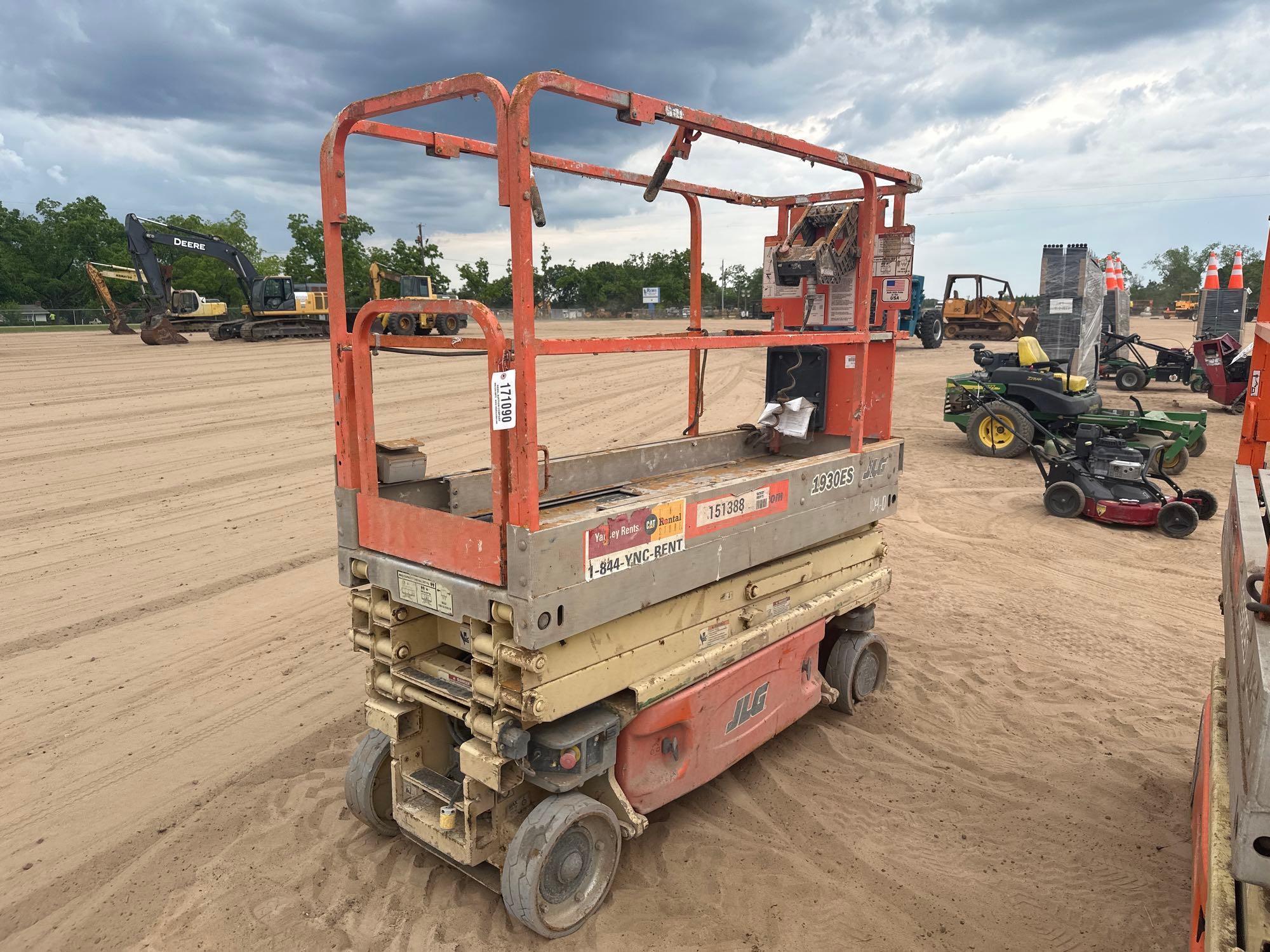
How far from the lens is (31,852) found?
11.8 ft

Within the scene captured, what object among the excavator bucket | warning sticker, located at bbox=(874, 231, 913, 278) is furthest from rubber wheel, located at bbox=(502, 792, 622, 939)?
the excavator bucket

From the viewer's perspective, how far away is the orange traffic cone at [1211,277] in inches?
762

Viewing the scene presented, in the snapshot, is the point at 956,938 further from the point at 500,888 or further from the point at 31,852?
the point at 31,852

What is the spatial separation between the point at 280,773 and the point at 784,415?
3.52 meters

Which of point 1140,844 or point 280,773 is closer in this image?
point 1140,844

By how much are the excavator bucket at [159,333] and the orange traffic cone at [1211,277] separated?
2716 cm

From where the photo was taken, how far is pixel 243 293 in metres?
24.8

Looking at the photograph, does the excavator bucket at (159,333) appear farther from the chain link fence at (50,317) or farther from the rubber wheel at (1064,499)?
the rubber wheel at (1064,499)

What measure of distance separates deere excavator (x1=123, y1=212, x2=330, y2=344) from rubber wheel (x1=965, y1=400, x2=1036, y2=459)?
61.5ft

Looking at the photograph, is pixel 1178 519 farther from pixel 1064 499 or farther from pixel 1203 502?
pixel 1064 499

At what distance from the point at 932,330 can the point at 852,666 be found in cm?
2528

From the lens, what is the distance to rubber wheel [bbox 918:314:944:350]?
27.4 meters

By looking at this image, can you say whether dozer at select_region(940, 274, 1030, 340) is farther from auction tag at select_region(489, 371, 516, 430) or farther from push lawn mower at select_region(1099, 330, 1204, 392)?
auction tag at select_region(489, 371, 516, 430)

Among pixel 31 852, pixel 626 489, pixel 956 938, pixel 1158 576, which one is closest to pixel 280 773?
pixel 31 852
